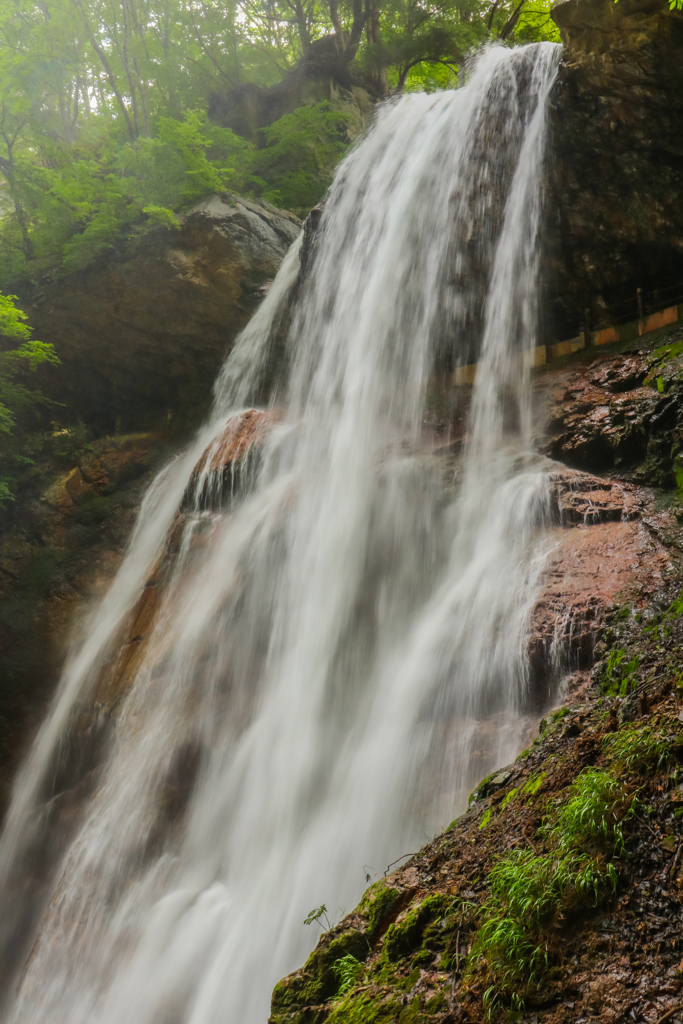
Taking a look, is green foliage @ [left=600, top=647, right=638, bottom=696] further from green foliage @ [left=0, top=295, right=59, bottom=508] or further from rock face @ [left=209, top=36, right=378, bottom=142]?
rock face @ [left=209, top=36, right=378, bottom=142]

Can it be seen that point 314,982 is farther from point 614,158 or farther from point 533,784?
point 614,158

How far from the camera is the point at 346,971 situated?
3766mm

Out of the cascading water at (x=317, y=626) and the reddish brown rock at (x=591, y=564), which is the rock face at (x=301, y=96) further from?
the reddish brown rock at (x=591, y=564)

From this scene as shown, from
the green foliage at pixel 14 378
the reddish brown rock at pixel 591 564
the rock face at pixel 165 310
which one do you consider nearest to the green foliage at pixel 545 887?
the reddish brown rock at pixel 591 564

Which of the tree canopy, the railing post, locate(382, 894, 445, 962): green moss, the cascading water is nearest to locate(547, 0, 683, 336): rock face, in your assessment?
the railing post

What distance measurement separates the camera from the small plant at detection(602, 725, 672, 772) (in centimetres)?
332

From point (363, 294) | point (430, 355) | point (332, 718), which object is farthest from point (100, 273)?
point (332, 718)

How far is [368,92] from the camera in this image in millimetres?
22812

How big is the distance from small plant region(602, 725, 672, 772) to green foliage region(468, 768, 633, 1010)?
4.8 inches

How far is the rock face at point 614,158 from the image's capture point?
28.3 feet

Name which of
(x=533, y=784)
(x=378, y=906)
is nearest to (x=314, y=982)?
(x=378, y=906)

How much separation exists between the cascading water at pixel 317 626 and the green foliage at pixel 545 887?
2.04 m

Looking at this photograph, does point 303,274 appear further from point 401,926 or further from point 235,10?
point 235,10

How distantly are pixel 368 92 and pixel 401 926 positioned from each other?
25001 millimetres
